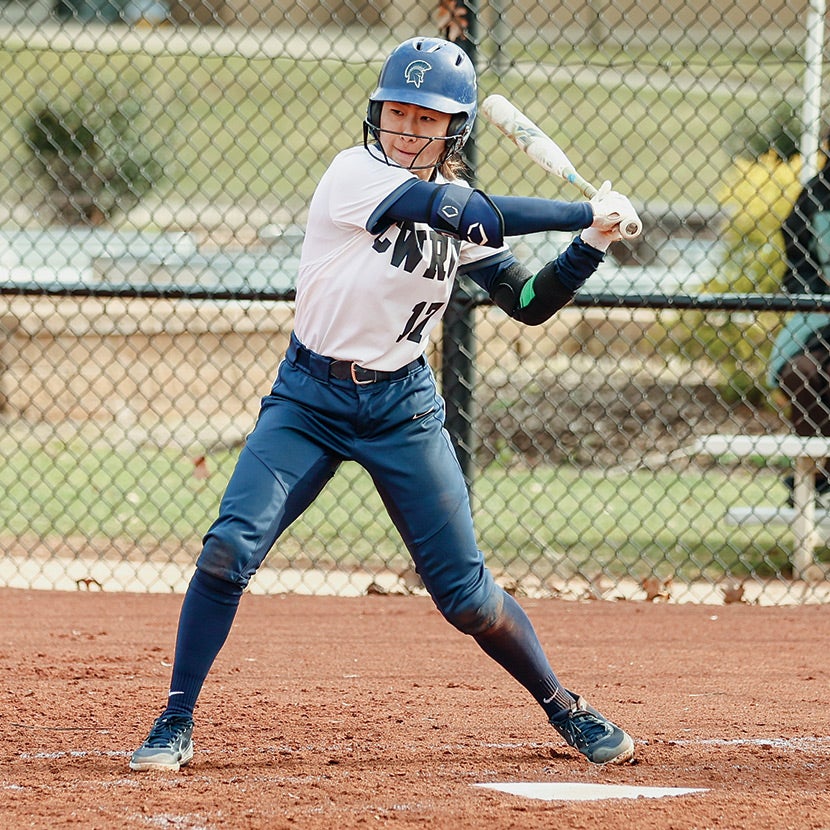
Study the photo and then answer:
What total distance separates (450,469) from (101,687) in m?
1.46

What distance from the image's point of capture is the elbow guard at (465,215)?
270cm

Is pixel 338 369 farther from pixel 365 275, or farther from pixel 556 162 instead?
pixel 556 162

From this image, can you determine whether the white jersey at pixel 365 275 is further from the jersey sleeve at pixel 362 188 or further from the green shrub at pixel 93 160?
the green shrub at pixel 93 160

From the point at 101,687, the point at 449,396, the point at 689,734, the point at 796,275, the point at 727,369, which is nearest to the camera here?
the point at 689,734

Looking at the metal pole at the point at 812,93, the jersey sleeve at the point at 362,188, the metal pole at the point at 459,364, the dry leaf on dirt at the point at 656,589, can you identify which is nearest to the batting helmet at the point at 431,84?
the jersey sleeve at the point at 362,188

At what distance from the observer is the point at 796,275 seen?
557 cm

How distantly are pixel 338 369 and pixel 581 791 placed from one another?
1.10 m

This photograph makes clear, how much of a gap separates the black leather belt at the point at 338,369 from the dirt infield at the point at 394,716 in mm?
923

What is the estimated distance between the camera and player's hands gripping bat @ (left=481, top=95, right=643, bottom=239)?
2.70 meters

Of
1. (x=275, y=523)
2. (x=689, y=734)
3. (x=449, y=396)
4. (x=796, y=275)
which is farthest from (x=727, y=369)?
(x=275, y=523)

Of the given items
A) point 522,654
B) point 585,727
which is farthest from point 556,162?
point 585,727

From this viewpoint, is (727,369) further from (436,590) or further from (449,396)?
(436,590)

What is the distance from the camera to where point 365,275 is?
9.44 ft

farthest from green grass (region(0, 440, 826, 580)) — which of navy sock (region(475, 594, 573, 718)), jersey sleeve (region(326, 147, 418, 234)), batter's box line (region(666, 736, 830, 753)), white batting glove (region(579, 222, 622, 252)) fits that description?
jersey sleeve (region(326, 147, 418, 234))
